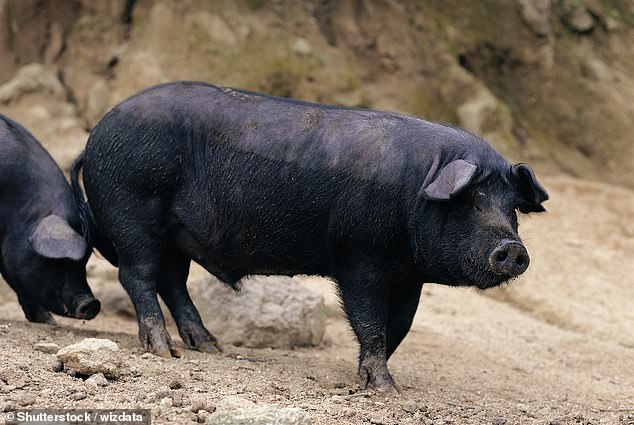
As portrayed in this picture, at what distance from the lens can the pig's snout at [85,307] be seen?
7.37 metres

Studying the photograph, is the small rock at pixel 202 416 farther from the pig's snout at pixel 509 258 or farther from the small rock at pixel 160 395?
the pig's snout at pixel 509 258

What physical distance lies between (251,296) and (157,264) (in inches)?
53.3

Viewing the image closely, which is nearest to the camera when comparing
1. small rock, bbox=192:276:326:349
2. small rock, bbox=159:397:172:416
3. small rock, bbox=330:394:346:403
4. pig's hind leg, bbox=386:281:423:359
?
small rock, bbox=159:397:172:416

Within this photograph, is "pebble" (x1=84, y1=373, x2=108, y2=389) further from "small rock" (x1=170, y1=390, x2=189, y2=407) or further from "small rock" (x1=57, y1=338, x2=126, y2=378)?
"small rock" (x1=170, y1=390, x2=189, y2=407)

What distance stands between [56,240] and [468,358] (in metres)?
3.26

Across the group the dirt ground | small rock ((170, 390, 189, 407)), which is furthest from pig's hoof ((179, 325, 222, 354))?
small rock ((170, 390, 189, 407))

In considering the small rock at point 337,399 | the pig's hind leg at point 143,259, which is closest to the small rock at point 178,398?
the small rock at point 337,399

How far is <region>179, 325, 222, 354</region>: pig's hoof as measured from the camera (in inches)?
282

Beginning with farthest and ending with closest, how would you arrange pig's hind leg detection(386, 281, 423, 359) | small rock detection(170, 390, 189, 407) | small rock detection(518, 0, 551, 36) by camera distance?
small rock detection(518, 0, 551, 36) < pig's hind leg detection(386, 281, 423, 359) < small rock detection(170, 390, 189, 407)

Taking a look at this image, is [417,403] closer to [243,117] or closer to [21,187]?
[243,117]

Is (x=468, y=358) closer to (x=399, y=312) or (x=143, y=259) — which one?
(x=399, y=312)

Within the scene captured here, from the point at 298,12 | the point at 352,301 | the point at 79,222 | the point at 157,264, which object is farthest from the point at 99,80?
the point at 352,301

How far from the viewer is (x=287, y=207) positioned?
6.41 m

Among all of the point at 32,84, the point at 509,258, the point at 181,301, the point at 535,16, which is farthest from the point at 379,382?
the point at 535,16
